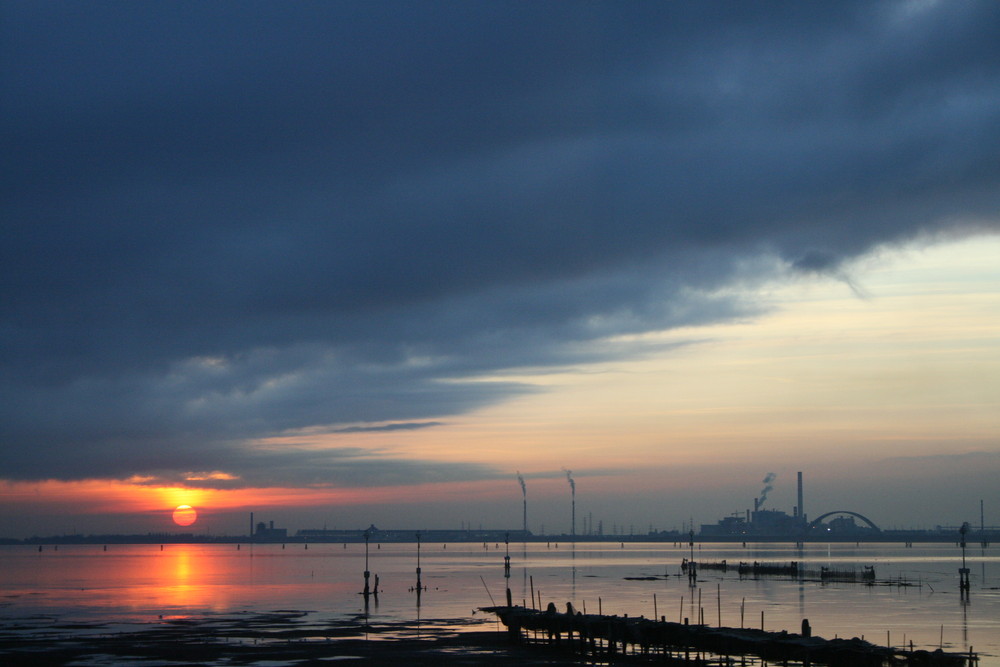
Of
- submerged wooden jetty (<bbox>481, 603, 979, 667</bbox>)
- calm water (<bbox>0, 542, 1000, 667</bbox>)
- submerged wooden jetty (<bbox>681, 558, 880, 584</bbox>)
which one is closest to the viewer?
submerged wooden jetty (<bbox>481, 603, 979, 667</bbox>)

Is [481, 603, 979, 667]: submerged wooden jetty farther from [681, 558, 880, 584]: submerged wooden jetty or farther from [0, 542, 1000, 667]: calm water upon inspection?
[681, 558, 880, 584]: submerged wooden jetty

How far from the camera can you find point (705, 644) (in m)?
54.0

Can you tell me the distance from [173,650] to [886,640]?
40.4 m

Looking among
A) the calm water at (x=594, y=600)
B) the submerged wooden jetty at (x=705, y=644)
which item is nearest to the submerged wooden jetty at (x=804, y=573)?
the calm water at (x=594, y=600)

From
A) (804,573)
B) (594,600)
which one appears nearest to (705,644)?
(594,600)

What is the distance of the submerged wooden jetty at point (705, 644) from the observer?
48.2m

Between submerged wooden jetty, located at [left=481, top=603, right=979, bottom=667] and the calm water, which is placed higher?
submerged wooden jetty, located at [left=481, top=603, right=979, bottom=667]

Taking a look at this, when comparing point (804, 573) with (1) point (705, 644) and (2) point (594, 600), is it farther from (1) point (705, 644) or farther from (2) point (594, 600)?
(1) point (705, 644)

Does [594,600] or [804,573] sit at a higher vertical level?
[594,600]

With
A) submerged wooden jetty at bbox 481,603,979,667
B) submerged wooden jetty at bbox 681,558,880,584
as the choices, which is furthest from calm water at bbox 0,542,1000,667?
submerged wooden jetty at bbox 481,603,979,667

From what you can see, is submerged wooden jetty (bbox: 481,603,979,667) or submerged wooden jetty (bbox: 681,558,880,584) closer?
submerged wooden jetty (bbox: 481,603,979,667)

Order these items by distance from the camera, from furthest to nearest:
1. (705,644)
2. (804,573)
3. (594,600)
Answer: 1. (804,573)
2. (594,600)
3. (705,644)

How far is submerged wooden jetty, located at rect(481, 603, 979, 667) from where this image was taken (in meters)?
48.2

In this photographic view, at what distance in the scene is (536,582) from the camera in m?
132
